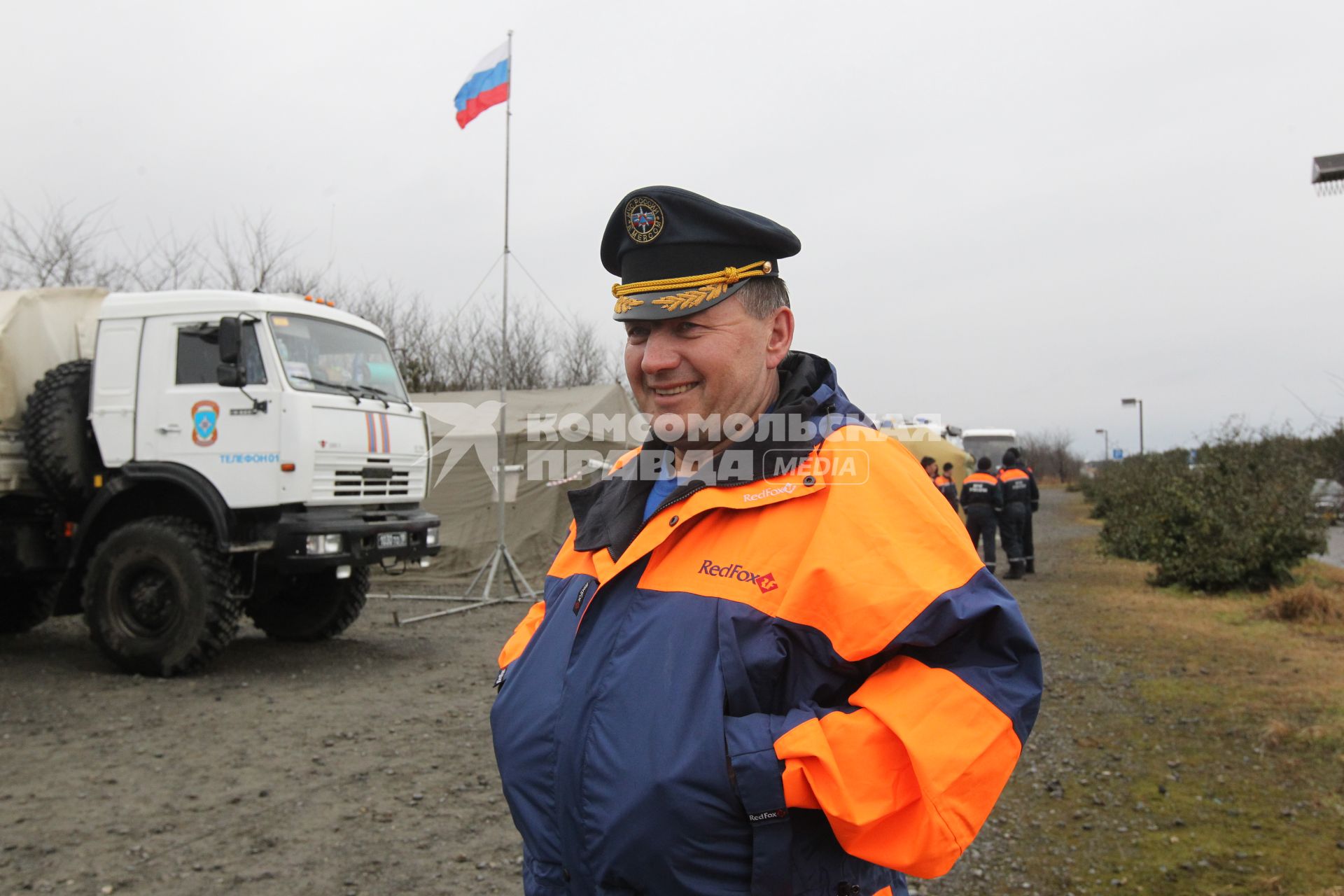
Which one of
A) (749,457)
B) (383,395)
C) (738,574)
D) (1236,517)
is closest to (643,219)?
(749,457)

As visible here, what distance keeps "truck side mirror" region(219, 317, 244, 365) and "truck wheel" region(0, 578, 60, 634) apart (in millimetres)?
3714

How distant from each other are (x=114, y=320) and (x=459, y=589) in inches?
248

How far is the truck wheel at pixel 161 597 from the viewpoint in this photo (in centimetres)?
736

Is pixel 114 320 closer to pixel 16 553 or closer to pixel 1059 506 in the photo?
pixel 16 553

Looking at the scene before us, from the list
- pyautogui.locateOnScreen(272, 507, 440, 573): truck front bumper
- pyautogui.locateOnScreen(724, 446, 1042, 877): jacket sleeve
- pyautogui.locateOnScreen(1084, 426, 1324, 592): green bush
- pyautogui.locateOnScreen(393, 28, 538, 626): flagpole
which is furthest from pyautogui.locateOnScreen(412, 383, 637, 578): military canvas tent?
pyautogui.locateOnScreen(724, 446, 1042, 877): jacket sleeve

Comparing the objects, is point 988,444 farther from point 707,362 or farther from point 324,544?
point 707,362

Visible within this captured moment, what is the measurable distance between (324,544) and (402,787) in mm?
2808

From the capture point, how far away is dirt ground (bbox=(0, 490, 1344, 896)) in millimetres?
4039

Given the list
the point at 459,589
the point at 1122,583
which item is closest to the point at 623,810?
the point at 459,589

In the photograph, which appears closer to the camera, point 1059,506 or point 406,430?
point 406,430

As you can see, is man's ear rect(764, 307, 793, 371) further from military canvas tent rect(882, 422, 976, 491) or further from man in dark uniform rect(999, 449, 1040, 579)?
military canvas tent rect(882, 422, 976, 491)

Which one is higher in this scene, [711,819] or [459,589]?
[711,819]

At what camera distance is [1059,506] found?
127 feet

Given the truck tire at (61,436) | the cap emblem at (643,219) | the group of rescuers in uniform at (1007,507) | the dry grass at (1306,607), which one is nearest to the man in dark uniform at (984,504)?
the group of rescuers in uniform at (1007,507)
